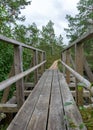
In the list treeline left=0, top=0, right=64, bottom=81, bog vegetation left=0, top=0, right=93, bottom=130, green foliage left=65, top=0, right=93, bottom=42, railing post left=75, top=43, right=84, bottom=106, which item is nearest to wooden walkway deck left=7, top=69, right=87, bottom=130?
railing post left=75, top=43, right=84, bottom=106

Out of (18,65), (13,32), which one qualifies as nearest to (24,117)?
(18,65)

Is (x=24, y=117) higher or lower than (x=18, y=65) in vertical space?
lower

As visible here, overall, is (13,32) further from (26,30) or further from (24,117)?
(26,30)

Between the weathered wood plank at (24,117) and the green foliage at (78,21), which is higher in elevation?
the green foliage at (78,21)

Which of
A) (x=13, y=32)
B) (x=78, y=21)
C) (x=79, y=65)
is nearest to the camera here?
(x=79, y=65)

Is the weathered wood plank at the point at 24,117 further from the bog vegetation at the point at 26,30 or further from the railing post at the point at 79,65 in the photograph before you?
the bog vegetation at the point at 26,30

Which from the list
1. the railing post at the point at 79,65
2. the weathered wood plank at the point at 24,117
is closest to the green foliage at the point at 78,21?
the railing post at the point at 79,65

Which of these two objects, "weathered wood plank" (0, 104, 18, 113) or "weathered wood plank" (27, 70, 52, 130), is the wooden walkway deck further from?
"weathered wood plank" (0, 104, 18, 113)

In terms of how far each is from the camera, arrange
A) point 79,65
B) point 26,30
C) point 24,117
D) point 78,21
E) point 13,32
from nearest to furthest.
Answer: point 24,117 < point 79,65 < point 13,32 < point 26,30 < point 78,21

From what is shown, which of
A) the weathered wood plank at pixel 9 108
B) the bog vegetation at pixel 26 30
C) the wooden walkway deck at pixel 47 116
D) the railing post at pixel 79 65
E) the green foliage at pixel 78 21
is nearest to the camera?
the wooden walkway deck at pixel 47 116

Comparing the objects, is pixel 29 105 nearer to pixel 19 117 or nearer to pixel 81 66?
pixel 19 117

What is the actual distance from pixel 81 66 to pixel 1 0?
11.0m

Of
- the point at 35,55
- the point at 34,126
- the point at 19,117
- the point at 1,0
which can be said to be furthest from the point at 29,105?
the point at 1,0

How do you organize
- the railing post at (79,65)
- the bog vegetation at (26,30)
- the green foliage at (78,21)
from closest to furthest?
1. the railing post at (79,65)
2. the bog vegetation at (26,30)
3. the green foliage at (78,21)
